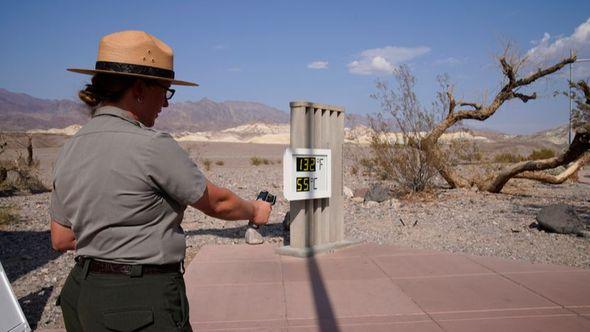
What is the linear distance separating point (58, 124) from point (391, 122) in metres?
107

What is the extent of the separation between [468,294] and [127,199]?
4.27 m

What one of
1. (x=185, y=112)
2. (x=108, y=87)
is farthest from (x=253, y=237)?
(x=185, y=112)

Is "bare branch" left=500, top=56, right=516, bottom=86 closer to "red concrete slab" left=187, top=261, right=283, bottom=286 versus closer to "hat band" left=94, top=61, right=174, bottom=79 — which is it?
"red concrete slab" left=187, top=261, right=283, bottom=286

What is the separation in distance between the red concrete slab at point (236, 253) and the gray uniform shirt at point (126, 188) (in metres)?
4.96

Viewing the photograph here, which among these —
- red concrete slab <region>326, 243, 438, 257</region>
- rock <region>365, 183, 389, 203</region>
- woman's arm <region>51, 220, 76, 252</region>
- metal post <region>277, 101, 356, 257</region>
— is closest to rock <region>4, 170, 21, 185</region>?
rock <region>365, 183, 389, 203</region>

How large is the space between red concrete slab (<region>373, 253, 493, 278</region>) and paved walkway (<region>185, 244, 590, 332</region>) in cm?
1

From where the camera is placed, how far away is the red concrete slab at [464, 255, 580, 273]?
21.4 feet

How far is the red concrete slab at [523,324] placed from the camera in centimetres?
462

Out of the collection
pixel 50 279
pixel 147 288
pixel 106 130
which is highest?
pixel 106 130

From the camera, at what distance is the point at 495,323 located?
477cm

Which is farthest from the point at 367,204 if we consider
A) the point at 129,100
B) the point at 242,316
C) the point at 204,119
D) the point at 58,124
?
the point at 204,119

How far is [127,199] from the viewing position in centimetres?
219

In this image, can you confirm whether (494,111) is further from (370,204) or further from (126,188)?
(126,188)

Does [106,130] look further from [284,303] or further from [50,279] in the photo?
[50,279]
